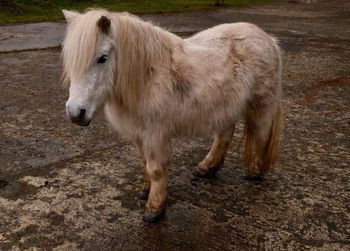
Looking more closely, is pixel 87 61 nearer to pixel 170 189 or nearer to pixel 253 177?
pixel 170 189

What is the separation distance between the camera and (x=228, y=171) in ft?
13.2

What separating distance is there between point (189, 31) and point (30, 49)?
13.4 feet

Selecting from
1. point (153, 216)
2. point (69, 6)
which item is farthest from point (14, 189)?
point (69, 6)

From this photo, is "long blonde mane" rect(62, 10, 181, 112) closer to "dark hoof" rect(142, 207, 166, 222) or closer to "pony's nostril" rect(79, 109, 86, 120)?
"pony's nostril" rect(79, 109, 86, 120)

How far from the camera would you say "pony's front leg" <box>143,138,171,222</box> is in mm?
3053

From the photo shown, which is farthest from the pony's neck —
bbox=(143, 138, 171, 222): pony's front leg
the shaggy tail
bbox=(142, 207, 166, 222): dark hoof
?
the shaggy tail

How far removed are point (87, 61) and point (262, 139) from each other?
179cm

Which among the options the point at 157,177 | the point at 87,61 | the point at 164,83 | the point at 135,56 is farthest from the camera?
the point at 157,177

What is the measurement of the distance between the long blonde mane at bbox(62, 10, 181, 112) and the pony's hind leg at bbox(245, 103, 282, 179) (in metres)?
1.01

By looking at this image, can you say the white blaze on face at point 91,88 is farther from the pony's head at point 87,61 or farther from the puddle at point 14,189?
the puddle at point 14,189

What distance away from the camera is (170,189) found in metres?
3.68

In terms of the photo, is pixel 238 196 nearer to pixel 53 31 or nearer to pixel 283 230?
pixel 283 230

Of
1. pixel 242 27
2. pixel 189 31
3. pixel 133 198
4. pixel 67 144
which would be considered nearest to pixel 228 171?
pixel 133 198

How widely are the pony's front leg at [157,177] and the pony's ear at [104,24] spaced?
89 cm
